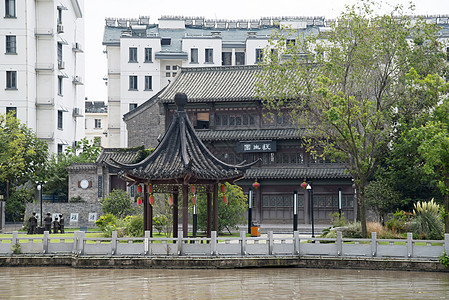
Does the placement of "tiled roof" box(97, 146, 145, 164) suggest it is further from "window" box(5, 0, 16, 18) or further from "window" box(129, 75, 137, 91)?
"window" box(129, 75, 137, 91)

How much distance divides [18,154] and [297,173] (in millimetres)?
19781

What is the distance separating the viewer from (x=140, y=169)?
104ft

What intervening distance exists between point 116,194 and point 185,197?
16.5 meters

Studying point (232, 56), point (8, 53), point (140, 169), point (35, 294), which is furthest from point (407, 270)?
point (232, 56)

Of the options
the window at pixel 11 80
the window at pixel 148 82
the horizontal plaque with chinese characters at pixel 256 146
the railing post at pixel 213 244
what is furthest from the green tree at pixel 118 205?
the window at pixel 148 82

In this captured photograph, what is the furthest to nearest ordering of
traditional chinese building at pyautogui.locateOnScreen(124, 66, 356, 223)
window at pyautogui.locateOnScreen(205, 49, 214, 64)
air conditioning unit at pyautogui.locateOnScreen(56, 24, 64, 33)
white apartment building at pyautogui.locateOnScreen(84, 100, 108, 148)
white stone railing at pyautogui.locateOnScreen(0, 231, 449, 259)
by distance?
white apartment building at pyautogui.locateOnScreen(84, 100, 108, 148) < window at pyautogui.locateOnScreen(205, 49, 214, 64) < air conditioning unit at pyautogui.locateOnScreen(56, 24, 64, 33) < traditional chinese building at pyautogui.locateOnScreen(124, 66, 356, 223) < white stone railing at pyautogui.locateOnScreen(0, 231, 449, 259)

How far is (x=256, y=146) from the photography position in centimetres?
5181

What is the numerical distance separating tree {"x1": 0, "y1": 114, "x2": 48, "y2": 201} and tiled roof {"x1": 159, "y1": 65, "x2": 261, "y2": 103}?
1040cm

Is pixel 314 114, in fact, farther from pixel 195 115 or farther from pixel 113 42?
pixel 113 42

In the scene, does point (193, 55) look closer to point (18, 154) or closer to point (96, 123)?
point (96, 123)

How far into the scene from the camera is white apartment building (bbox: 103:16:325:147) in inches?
2995

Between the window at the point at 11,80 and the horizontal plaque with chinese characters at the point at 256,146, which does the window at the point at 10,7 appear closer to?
the window at the point at 11,80

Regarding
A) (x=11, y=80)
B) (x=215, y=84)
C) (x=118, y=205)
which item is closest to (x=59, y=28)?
(x=11, y=80)

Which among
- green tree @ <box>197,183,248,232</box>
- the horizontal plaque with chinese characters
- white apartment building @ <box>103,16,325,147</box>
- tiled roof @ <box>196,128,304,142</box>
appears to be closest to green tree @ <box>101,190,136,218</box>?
green tree @ <box>197,183,248,232</box>
